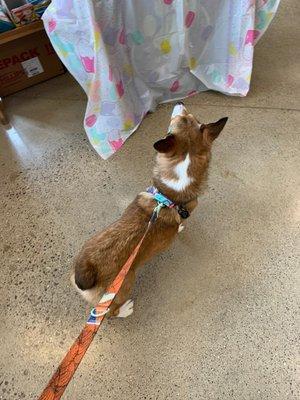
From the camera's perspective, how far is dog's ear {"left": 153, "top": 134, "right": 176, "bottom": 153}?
109 centimetres

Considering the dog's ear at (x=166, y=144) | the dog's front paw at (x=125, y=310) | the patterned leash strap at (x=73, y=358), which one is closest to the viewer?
the patterned leash strap at (x=73, y=358)

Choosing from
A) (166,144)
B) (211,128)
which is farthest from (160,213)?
(211,128)

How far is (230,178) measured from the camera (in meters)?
1.76

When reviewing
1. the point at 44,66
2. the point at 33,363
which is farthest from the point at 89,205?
the point at 44,66

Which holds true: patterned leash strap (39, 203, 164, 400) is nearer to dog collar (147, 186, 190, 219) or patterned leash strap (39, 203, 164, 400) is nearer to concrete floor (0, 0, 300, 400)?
dog collar (147, 186, 190, 219)

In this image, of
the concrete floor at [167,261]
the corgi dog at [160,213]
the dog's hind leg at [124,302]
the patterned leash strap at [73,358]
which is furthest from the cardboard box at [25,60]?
the patterned leash strap at [73,358]

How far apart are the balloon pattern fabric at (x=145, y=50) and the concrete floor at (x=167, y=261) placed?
131mm

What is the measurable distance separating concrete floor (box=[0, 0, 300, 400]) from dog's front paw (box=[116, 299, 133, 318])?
0.12 ft

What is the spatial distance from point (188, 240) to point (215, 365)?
0.57 metres

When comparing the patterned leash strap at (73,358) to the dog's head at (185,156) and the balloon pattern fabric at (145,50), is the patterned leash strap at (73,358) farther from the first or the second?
the balloon pattern fabric at (145,50)

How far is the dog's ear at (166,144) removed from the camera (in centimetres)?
109

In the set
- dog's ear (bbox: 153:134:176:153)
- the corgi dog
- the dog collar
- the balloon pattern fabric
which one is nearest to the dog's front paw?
the corgi dog

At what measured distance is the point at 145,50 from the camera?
178 centimetres

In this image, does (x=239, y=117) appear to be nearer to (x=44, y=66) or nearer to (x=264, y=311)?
(x=264, y=311)
